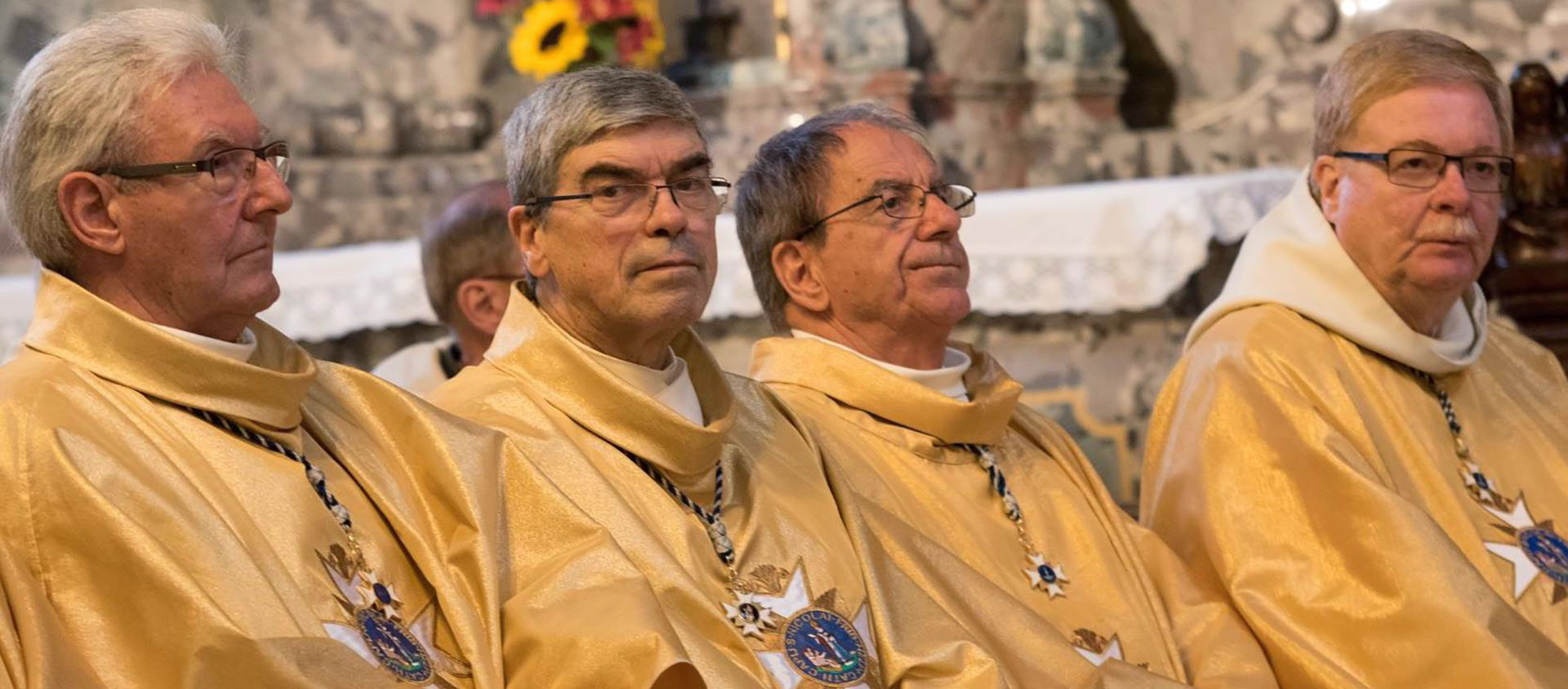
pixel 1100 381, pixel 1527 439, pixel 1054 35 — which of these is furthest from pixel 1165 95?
pixel 1527 439

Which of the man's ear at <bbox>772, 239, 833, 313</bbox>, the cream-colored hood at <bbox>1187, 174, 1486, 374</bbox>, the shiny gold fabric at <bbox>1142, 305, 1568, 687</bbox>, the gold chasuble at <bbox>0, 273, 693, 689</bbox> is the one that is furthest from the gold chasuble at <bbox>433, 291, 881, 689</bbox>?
the cream-colored hood at <bbox>1187, 174, 1486, 374</bbox>

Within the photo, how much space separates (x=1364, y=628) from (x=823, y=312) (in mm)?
1212

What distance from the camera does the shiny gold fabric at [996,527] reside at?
3.93 meters

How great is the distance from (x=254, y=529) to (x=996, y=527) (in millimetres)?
1647

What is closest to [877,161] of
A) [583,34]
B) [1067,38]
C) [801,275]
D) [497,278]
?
[801,275]

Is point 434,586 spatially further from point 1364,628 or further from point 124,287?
point 1364,628

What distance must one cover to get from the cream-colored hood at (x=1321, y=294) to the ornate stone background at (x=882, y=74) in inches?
141

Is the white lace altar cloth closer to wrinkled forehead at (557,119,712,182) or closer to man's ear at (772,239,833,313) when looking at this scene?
man's ear at (772,239,833,313)

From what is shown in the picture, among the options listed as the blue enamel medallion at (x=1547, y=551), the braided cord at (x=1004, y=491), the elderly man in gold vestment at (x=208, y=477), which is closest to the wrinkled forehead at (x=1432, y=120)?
the blue enamel medallion at (x=1547, y=551)

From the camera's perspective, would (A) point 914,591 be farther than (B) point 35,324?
Yes

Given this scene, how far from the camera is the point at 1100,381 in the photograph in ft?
24.2

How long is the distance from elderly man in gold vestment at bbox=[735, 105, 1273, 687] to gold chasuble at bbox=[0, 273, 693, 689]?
81cm

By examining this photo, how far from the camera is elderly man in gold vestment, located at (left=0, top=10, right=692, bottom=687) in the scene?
292 cm

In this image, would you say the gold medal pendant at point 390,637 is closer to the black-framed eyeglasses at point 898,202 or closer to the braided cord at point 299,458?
the braided cord at point 299,458
